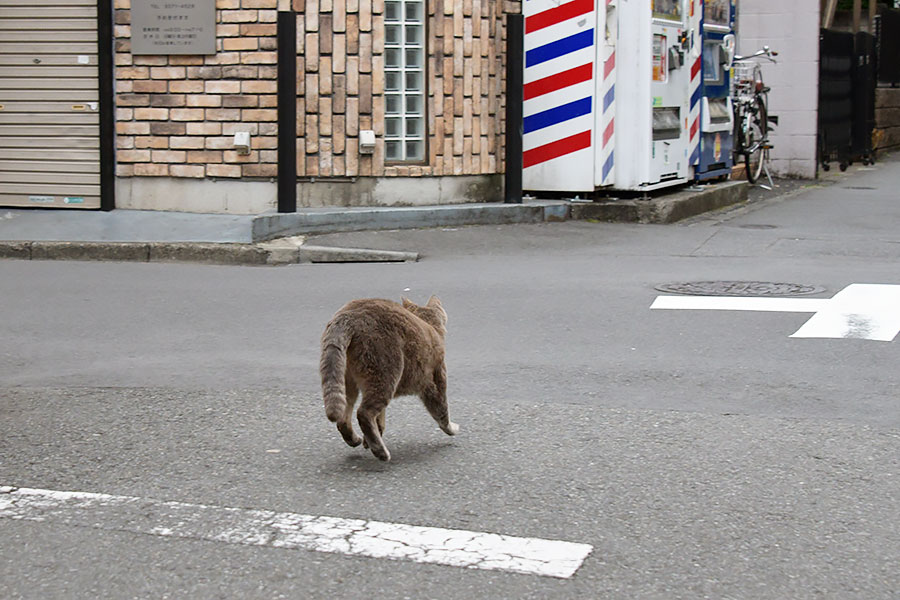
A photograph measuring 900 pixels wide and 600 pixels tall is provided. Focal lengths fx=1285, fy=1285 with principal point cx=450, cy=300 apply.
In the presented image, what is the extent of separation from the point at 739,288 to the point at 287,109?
16.4 feet

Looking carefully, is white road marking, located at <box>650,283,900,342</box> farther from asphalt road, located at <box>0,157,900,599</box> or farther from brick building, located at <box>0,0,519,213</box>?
brick building, located at <box>0,0,519,213</box>

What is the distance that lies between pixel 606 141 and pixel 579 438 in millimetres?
8707

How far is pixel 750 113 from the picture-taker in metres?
17.6

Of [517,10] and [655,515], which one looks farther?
[517,10]

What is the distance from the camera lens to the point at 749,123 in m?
17.7

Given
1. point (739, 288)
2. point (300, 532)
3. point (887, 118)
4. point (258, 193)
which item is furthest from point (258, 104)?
point (887, 118)

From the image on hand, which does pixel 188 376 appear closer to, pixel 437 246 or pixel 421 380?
pixel 421 380

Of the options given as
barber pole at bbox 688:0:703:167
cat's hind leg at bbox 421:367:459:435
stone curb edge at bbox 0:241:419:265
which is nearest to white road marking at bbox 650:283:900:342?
cat's hind leg at bbox 421:367:459:435

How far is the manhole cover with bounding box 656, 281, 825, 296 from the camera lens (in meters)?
9.10

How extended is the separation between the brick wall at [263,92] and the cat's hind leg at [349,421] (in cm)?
778

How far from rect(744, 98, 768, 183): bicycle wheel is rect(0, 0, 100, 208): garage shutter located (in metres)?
8.82

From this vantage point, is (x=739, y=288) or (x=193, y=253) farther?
(x=193, y=253)

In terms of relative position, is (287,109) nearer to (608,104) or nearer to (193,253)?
(193,253)

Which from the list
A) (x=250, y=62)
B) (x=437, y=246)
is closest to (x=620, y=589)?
(x=437, y=246)
